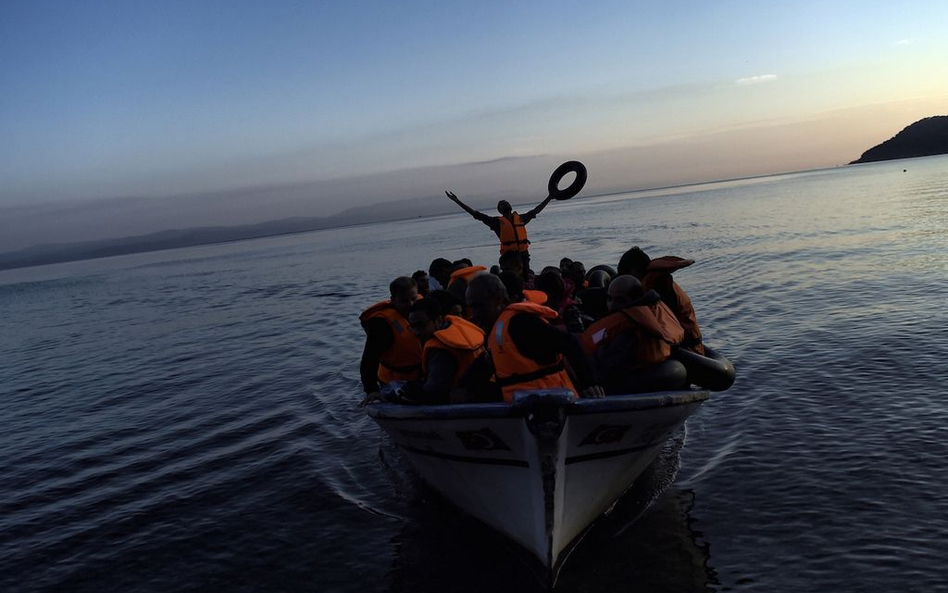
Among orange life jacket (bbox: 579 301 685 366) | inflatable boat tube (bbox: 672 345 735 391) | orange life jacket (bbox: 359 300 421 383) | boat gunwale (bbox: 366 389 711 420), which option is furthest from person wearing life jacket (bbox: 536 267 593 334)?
boat gunwale (bbox: 366 389 711 420)

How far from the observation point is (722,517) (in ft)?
21.4

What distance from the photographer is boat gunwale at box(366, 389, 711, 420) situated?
16.2ft

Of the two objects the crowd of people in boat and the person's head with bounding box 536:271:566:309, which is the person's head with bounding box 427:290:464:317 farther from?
the person's head with bounding box 536:271:566:309

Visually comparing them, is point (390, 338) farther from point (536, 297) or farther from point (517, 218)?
point (517, 218)

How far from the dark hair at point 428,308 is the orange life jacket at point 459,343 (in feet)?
1.30

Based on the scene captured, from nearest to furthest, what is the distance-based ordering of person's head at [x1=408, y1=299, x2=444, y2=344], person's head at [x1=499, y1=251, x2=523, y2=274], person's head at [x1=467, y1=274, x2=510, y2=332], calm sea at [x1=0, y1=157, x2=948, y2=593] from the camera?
person's head at [x1=467, y1=274, x2=510, y2=332], calm sea at [x1=0, y1=157, x2=948, y2=593], person's head at [x1=408, y1=299, x2=444, y2=344], person's head at [x1=499, y1=251, x2=523, y2=274]

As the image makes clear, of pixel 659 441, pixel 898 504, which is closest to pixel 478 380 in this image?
pixel 659 441

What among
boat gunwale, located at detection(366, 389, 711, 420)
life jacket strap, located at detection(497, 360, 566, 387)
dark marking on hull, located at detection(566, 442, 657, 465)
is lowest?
dark marking on hull, located at detection(566, 442, 657, 465)

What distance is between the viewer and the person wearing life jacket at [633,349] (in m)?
6.03

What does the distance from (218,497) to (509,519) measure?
4.76m

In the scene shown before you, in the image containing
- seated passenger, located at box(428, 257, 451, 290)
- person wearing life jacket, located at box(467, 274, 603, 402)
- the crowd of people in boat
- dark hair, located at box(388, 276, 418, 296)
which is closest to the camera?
person wearing life jacket, located at box(467, 274, 603, 402)

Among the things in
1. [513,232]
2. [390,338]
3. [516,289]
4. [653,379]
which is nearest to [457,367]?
[516,289]

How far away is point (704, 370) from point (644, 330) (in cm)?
126

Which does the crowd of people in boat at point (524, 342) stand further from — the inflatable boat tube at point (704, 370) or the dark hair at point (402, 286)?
the inflatable boat tube at point (704, 370)
